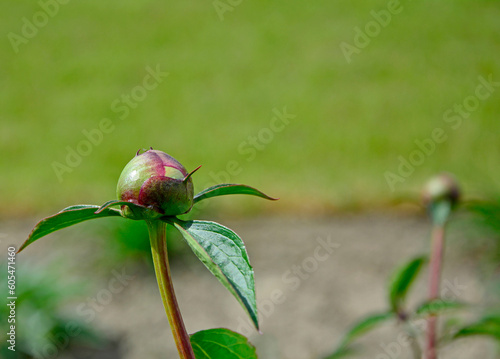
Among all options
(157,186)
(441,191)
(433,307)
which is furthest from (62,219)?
(441,191)

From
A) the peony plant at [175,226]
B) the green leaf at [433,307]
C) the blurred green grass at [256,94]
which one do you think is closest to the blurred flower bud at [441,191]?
the green leaf at [433,307]

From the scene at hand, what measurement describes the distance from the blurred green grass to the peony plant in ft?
7.28

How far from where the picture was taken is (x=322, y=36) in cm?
458

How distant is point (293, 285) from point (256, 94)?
7.03 ft

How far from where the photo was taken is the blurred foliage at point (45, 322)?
1.69 metres

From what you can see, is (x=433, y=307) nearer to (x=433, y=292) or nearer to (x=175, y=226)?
(x=433, y=292)

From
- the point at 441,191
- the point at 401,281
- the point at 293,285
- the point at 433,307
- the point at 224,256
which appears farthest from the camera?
the point at 293,285

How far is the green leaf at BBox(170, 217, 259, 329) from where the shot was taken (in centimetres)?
28

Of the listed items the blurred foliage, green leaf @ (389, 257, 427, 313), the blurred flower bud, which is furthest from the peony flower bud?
the blurred foliage

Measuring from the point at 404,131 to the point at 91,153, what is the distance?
1800mm

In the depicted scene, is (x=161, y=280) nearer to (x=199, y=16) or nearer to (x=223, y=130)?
(x=223, y=130)

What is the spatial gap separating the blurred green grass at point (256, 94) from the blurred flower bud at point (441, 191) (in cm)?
157

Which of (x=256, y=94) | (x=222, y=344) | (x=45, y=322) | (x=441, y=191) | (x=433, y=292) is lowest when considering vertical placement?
(x=222, y=344)

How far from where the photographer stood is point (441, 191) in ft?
3.03
